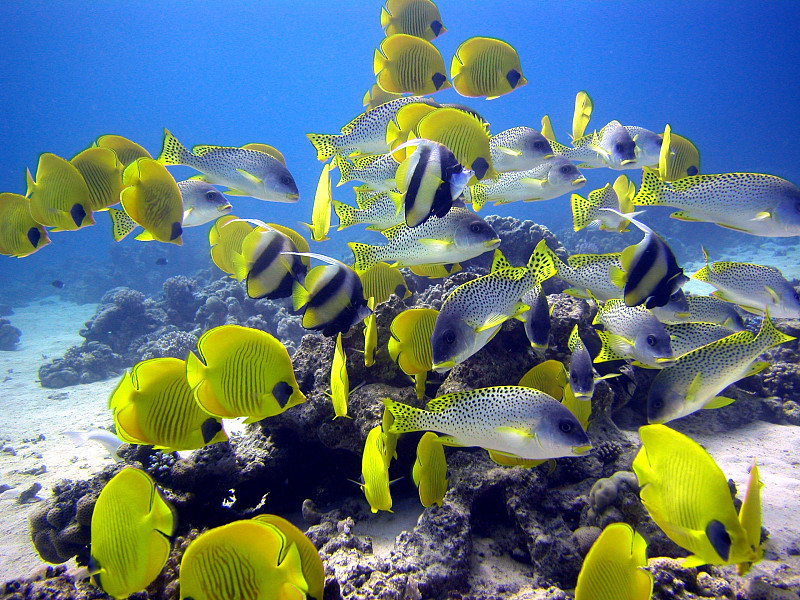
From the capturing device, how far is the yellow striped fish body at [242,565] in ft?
4.29

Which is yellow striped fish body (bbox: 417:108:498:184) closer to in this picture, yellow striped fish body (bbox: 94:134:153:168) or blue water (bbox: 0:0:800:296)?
yellow striped fish body (bbox: 94:134:153:168)

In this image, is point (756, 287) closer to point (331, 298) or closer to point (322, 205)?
point (331, 298)

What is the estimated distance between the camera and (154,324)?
45.5 feet

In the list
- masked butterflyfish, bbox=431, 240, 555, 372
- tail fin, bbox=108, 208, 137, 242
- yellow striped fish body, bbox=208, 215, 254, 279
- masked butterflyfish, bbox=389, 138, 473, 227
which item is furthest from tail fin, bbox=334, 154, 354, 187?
tail fin, bbox=108, 208, 137, 242

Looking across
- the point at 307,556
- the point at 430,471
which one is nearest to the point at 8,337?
the point at 430,471

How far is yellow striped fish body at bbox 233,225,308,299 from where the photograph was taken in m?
2.79

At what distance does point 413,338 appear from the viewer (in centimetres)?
259

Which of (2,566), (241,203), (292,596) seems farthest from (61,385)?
(241,203)

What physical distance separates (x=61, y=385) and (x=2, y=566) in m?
9.87

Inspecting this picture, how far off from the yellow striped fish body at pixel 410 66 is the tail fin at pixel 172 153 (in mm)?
2032

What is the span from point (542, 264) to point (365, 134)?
6.86 ft

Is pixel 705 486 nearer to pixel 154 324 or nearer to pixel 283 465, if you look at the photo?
pixel 283 465

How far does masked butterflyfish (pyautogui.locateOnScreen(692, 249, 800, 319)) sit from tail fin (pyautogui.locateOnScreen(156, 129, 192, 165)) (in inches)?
181

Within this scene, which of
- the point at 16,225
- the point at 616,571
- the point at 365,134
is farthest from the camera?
the point at 365,134
